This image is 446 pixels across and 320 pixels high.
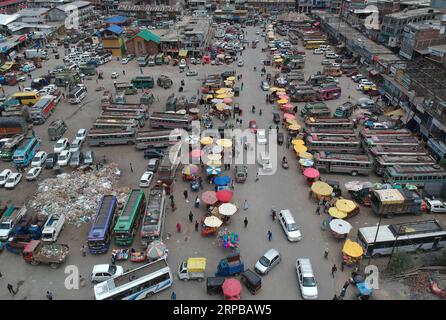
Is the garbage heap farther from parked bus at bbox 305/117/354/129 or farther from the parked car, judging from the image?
parked bus at bbox 305/117/354/129

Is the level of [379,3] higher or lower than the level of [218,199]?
higher

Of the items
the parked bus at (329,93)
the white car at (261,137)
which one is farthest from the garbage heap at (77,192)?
the parked bus at (329,93)

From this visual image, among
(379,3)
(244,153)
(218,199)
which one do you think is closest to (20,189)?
(218,199)

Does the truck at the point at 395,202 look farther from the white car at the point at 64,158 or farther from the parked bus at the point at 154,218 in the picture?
the white car at the point at 64,158

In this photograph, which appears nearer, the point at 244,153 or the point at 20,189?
the point at 20,189

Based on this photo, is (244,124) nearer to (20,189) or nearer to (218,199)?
(218,199)

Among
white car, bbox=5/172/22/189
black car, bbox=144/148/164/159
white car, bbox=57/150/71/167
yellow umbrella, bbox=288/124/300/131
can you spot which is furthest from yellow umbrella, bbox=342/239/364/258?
white car, bbox=5/172/22/189

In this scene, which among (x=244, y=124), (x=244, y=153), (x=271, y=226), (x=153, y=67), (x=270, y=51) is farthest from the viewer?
(x=270, y=51)

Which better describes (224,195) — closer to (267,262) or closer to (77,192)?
(267,262)
